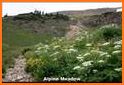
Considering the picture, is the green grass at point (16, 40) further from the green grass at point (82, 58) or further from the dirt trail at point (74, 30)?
the dirt trail at point (74, 30)

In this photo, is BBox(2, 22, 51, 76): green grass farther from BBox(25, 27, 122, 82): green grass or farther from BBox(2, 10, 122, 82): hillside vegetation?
BBox(25, 27, 122, 82): green grass

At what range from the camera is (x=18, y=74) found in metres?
14.2

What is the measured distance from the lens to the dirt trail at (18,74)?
44.5 ft

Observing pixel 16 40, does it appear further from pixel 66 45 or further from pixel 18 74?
pixel 18 74

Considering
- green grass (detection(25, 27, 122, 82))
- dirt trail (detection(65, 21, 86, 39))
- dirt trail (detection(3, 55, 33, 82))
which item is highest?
dirt trail (detection(65, 21, 86, 39))

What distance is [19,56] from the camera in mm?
16516

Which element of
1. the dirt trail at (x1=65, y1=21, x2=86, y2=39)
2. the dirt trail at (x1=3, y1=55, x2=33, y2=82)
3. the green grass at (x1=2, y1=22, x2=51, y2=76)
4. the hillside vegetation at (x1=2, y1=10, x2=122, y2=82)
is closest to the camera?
the hillside vegetation at (x1=2, y1=10, x2=122, y2=82)

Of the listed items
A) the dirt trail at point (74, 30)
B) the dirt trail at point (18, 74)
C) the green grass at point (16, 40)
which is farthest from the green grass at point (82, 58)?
the green grass at point (16, 40)

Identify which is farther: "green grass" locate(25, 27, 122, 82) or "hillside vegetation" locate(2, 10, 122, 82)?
"hillside vegetation" locate(2, 10, 122, 82)

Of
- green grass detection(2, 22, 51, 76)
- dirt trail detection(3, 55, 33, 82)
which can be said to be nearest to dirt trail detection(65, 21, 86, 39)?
green grass detection(2, 22, 51, 76)

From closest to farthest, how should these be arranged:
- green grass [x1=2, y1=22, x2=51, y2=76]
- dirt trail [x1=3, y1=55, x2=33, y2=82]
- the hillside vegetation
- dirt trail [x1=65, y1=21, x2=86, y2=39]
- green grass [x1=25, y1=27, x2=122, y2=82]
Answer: green grass [x1=25, y1=27, x2=122, y2=82]
the hillside vegetation
dirt trail [x1=3, y1=55, x2=33, y2=82]
green grass [x1=2, y1=22, x2=51, y2=76]
dirt trail [x1=65, y1=21, x2=86, y2=39]

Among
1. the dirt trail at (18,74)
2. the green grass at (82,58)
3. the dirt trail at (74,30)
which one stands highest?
the dirt trail at (74,30)

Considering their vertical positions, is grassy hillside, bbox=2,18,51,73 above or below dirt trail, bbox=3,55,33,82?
above

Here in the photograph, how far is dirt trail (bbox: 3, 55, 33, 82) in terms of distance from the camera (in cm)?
1356
